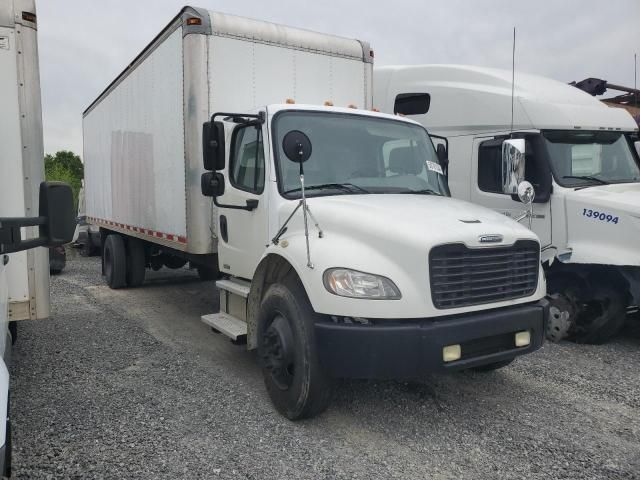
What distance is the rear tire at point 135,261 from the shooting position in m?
9.23

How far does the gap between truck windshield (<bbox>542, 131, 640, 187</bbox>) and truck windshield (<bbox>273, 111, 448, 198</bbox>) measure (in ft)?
5.90

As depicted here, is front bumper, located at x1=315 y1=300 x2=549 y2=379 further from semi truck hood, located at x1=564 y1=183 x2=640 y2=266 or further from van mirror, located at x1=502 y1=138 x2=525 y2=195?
semi truck hood, located at x1=564 y1=183 x2=640 y2=266

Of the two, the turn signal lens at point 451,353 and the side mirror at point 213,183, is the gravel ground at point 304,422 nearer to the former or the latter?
the turn signal lens at point 451,353

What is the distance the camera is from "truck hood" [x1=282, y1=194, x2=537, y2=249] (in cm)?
360

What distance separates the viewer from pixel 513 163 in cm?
509

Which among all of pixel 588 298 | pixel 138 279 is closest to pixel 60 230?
pixel 588 298

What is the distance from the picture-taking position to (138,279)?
9414 mm

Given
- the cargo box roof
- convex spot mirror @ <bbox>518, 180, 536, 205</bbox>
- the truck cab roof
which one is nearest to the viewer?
convex spot mirror @ <bbox>518, 180, 536, 205</bbox>

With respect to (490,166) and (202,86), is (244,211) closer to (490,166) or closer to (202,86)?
(202,86)

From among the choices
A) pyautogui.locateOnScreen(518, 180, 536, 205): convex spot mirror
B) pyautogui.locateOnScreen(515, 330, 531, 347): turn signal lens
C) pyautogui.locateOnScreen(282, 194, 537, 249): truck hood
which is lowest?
pyautogui.locateOnScreen(515, 330, 531, 347): turn signal lens

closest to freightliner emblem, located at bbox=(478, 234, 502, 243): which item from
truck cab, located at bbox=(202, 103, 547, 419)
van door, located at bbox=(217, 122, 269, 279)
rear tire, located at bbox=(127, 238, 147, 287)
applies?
truck cab, located at bbox=(202, 103, 547, 419)

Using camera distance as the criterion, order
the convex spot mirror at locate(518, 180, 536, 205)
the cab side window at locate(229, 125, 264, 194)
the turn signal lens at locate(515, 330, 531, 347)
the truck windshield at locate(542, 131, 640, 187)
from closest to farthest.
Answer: the turn signal lens at locate(515, 330, 531, 347)
the cab side window at locate(229, 125, 264, 194)
the convex spot mirror at locate(518, 180, 536, 205)
the truck windshield at locate(542, 131, 640, 187)

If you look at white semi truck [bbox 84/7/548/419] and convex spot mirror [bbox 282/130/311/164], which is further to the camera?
convex spot mirror [bbox 282/130/311/164]

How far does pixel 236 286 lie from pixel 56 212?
2.95 meters
